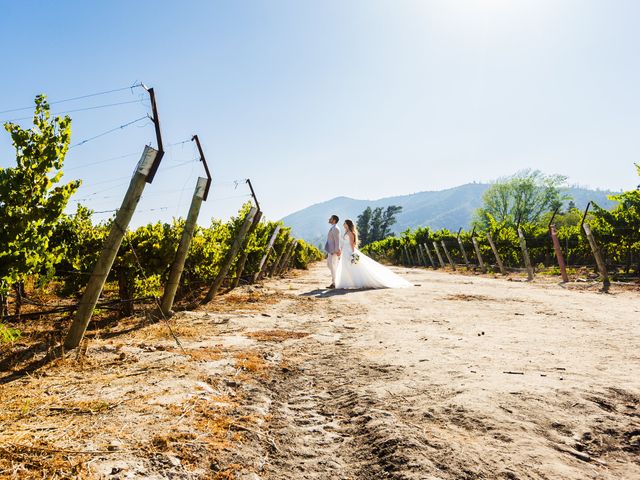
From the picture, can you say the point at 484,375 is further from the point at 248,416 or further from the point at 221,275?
the point at 221,275

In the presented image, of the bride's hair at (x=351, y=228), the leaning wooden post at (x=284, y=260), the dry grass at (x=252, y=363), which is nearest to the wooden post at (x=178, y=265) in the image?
the dry grass at (x=252, y=363)

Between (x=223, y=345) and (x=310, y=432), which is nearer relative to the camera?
(x=310, y=432)

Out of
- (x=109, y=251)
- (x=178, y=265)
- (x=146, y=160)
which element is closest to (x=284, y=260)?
(x=178, y=265)

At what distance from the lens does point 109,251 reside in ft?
14.9

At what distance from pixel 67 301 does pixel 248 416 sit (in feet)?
24.2

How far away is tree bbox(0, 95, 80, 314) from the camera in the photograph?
363 cm

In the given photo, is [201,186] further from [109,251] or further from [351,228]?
[351,228]

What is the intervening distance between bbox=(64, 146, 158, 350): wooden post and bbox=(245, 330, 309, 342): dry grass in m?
1.99

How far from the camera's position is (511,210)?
76.9 metres

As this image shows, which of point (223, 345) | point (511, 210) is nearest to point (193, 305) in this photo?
point (223, 345)

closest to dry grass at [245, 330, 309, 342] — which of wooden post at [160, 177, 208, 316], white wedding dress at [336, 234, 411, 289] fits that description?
wooden post at [160, 177, 208, 316]

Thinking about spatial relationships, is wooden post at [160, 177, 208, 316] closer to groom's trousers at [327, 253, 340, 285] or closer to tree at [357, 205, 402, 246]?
groom's trousers at [327, 253, 340, 285]

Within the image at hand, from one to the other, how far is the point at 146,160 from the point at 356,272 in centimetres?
871

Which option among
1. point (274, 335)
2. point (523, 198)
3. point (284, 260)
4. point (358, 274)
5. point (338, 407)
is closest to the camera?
point (338, 407)
